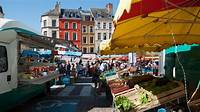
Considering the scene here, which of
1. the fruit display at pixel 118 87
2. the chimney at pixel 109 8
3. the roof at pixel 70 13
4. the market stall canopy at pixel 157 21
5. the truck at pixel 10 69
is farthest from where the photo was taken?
the chimney at pixel 109 8

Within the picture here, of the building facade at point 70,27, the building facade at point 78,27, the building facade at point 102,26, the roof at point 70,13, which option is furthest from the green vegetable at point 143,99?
the roof at point 70,13

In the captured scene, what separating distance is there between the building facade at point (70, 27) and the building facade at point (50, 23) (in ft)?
3.45

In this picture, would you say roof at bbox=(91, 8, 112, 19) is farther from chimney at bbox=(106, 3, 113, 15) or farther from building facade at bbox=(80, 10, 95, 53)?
building facade at bbox=(80, 10, 95, 53)

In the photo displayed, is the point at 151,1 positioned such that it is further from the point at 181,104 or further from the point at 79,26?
the point at 79,26

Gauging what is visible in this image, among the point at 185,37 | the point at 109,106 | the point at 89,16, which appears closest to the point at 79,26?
the point at 89,16

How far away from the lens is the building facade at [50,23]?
107 meters

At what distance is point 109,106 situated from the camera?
1777cm

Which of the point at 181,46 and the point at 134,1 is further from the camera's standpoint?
the point at 181,46

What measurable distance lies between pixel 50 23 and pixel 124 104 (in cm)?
9926

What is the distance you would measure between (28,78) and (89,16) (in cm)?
9709

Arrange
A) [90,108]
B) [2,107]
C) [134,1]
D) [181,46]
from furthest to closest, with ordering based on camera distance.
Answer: [90,108] < [2,107] < [181,46] < [134,1]

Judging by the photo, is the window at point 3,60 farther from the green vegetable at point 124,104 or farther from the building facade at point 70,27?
the building facade at point 70,27

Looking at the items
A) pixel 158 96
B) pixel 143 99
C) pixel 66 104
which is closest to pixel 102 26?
pixel 66 104

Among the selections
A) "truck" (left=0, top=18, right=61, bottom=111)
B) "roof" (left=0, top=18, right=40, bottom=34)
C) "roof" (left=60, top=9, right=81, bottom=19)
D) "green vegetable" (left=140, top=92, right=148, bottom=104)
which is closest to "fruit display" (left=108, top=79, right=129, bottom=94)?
"green vegetable" (left=140, top=92, right=148, bottom=104)
